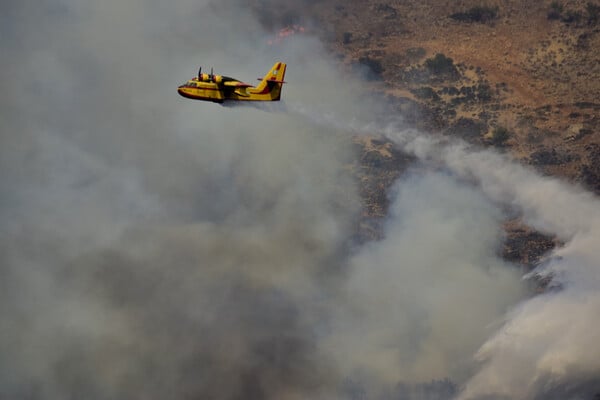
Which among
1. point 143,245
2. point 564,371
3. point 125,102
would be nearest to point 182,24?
point 125,102

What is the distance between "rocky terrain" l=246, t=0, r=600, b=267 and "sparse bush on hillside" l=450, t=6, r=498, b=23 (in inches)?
4.4

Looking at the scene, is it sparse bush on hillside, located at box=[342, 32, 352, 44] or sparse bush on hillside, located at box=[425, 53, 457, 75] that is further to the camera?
sparse bush on hillside, located at box=[342, 32, 352, 44]

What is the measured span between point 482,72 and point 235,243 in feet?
117

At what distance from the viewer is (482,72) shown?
10400cm

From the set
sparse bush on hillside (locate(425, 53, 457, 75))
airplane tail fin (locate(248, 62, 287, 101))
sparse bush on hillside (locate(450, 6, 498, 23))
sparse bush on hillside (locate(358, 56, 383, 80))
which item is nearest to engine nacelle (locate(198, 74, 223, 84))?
airplane tail fin (locate(248, 62, 287, 101))

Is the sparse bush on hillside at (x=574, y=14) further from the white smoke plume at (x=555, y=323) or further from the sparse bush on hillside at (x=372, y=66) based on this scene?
the white smoke plume at (x=555, y=323)

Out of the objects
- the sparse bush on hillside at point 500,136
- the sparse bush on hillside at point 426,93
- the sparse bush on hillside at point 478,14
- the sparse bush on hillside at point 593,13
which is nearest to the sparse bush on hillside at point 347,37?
the sparse bush on hillside at point 478,14

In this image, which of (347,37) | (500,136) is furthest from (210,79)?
(347,37)

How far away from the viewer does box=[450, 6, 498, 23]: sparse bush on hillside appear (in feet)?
361

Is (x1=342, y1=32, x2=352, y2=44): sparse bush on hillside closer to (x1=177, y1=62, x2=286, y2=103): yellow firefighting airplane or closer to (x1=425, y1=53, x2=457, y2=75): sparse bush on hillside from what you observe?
(x1=425, y1=53, x2=457, y2=75): sparse bush on hillside

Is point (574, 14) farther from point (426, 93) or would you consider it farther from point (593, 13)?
point (426, 93)

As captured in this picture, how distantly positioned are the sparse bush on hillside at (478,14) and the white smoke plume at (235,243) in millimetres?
16306

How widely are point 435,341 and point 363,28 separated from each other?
158 ft

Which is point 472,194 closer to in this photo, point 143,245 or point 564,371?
point 564,371
